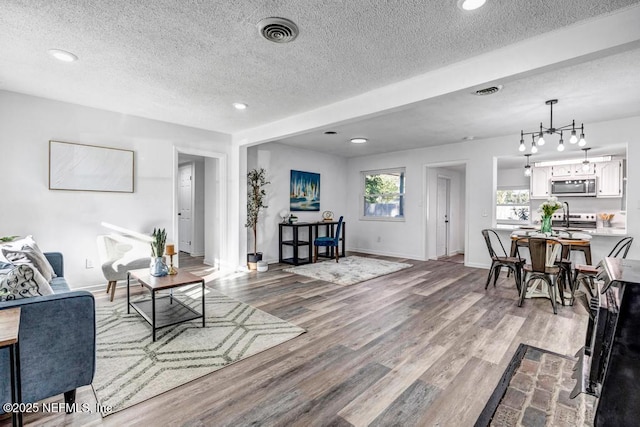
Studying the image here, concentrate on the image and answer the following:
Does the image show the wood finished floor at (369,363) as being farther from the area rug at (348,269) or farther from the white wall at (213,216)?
the white wall at (213,216)

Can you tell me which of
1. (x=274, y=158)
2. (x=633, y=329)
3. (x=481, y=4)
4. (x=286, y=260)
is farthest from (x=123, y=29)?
(x=286, y=260)

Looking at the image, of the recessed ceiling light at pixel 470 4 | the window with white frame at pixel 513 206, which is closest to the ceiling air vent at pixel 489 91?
the recessed ceiling light at pixel 470 4

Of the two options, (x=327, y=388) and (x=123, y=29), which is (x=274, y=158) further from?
(x=327, y=388)

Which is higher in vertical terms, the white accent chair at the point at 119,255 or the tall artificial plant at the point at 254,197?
the tall artificial plant at the point at 254,197

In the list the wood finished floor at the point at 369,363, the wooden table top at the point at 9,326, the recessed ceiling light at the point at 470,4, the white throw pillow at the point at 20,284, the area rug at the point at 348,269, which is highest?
the recessed ceiling light at the point at 470,4

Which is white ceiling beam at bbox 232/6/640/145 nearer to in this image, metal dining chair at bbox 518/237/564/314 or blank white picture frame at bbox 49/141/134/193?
metal dining chair at bbox 518/237/564/314

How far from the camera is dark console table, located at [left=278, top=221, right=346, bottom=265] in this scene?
6.34m

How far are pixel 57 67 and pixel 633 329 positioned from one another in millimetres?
4393

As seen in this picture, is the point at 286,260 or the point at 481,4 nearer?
the point at 481,4

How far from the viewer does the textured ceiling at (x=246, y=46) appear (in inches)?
80.1

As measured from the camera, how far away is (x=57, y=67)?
116 inches

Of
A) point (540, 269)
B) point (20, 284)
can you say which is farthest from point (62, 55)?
point (540, 269)

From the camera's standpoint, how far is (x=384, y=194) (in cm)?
764

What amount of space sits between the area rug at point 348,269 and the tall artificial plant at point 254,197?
41.5 inches
